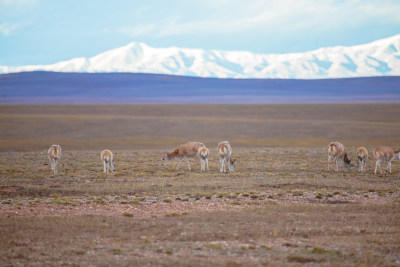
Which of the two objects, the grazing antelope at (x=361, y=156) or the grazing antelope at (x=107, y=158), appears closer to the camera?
the grazing antelope at (x=107, y=158)

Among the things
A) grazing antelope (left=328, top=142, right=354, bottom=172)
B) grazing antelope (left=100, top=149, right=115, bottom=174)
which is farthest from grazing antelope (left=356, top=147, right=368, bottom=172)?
grazing antelope (left=100, top=149, right=115, bottom=174)

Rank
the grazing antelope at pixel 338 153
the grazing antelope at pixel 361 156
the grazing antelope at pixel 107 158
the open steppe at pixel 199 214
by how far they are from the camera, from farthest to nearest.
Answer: the grazing antelope at pixel 338 153 → the grazing antelope at pixel 361 156 → the grazing antelope at pixel 107 158 → the open steppe at pixel 199 214

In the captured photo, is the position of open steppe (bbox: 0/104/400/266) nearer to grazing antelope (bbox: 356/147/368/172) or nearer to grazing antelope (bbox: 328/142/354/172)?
grazing antelope (bbox: 328/142/354/172)

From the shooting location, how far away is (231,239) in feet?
41.2

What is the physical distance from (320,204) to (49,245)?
33.0 feet

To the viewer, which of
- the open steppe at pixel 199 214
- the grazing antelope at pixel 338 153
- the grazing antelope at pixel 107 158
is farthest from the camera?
the grazing antelope at pixel 338 153

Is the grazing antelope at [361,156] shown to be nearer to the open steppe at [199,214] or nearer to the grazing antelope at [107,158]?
the open steppe at [199,214]

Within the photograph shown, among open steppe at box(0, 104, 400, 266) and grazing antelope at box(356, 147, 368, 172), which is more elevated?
grazing antelope at box(356, 147, 368, 172)

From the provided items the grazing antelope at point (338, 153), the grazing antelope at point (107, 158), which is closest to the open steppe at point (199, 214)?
the grazing antelope at point (338, 153)

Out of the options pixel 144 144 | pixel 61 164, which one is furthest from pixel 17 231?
pixel 144 144

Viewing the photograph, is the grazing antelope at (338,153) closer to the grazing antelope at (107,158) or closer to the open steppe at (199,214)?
the open steppe at (199,214)

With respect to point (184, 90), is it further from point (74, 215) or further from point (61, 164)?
point (74, 215)

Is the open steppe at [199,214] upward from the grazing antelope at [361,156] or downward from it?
downward

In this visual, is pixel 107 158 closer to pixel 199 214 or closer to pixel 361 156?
pixel 199 214
